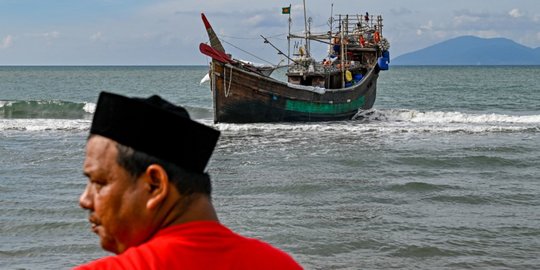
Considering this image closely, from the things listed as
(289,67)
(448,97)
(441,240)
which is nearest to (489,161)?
(441,240)

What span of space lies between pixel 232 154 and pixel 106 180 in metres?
16.8

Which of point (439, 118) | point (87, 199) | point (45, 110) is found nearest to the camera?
point (87, 199)

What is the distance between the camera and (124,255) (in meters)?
1.63

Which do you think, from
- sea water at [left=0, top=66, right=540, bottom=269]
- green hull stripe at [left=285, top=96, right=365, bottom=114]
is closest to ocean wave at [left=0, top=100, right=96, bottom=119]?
sea water at [left=0, top=66, right=540, bottom=269]

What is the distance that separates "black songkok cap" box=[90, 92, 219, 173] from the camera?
1.68 m

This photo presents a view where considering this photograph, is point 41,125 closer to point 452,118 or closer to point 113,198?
point 452,118

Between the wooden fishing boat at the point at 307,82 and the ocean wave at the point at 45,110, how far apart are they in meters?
10.1

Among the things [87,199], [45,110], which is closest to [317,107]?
[45,110]

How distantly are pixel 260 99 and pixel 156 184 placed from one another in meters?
24.6

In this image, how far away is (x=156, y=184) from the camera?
1.71 m

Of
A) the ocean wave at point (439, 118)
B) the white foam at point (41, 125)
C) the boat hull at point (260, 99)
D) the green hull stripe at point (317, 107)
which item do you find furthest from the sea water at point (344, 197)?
the ocean wave at point (439, 118)

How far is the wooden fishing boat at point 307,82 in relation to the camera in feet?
85.0

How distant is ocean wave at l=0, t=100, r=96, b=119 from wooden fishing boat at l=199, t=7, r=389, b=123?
10.1 metres

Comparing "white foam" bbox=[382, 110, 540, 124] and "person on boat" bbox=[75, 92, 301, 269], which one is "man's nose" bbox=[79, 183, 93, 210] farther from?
"white foam" bbox=[382, 110, 540, 124]
